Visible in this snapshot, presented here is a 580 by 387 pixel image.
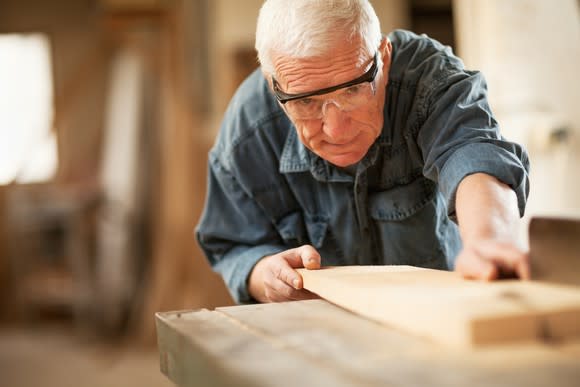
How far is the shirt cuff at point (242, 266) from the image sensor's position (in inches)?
79.1

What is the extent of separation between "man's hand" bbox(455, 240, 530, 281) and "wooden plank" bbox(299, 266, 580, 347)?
2 centimetres

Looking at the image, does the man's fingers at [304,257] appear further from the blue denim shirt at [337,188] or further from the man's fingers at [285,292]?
the blue denim shirt at [337,188]

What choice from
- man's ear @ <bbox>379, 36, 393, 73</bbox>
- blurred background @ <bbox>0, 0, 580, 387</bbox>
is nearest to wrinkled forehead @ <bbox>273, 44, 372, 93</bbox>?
man's ear @ <bbox>379, 36, 393, 73</bbox>

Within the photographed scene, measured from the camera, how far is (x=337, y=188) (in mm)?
2033

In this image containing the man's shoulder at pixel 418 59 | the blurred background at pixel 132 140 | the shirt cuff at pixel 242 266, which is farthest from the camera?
the blurred background at pixel 132 140

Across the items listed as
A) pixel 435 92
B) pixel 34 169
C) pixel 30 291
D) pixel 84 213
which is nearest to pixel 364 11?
pixel 435 92

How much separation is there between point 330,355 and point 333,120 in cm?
70

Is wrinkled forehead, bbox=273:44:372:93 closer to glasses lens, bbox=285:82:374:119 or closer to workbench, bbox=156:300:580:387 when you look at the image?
glasses lens, bbox=285:82:374:119

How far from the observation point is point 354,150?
1803mm

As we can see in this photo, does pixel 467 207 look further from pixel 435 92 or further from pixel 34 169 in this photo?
pixel 34 169

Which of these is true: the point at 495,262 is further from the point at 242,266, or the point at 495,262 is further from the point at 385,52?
the point at 242,266

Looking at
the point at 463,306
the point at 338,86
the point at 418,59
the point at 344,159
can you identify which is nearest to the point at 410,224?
the point at 344,159

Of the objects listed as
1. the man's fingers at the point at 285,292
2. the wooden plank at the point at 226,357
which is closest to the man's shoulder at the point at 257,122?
the man's fingers at the point at 285,292

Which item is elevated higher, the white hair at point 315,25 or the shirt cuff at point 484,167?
the white hair at point 315,25
